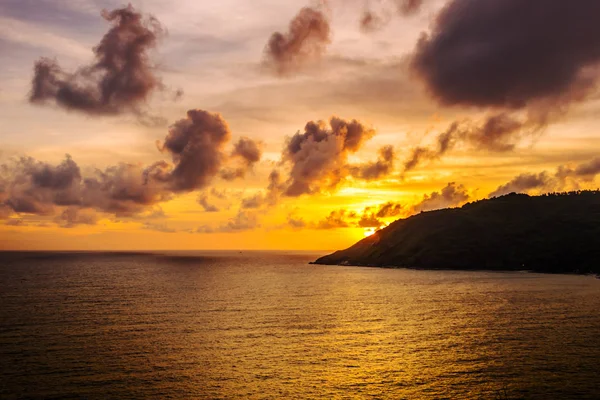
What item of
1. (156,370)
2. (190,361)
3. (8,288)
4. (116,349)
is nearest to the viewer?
(156,370)

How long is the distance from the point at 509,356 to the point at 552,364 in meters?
6.24

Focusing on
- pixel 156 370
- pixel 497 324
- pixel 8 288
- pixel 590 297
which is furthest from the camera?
pixel 8 288

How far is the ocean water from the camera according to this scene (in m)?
53.5

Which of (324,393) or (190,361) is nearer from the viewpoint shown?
(324,393)

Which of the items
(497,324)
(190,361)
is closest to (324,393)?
(190,361)

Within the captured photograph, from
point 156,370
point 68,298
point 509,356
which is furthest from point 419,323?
point 68,298

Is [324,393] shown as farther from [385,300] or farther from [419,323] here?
[385,300]

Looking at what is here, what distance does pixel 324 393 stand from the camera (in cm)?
5253

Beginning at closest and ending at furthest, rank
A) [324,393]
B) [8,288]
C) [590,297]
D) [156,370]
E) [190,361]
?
1. [324,393]
2. [156,370]
3. [190,361]
4. [590,297]
5. [8,288]

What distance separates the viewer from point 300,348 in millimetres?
73000

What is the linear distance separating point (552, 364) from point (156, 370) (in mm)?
51446

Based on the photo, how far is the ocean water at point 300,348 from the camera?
53531 mm

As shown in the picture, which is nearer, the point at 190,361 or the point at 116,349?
the point at 190,361

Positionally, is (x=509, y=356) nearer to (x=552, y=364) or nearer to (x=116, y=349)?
(x=552, y=364)
